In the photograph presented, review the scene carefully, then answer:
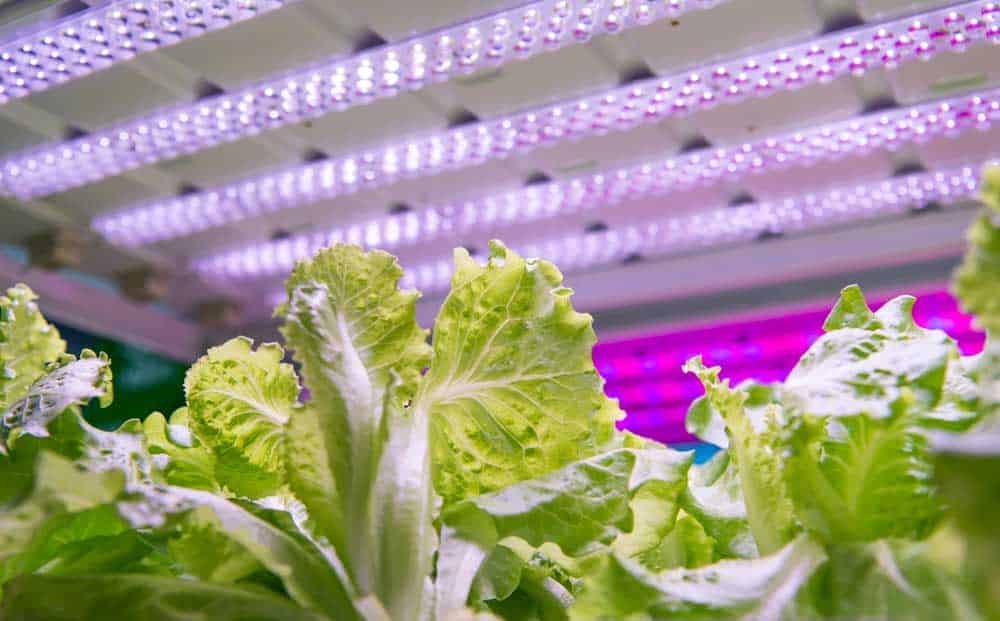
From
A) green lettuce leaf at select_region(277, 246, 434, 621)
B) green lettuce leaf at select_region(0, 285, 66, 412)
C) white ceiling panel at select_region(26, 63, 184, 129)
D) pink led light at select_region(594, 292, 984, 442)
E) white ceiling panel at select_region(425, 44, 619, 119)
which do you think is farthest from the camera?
pink led light at select_region(594, 292, 984, 442)

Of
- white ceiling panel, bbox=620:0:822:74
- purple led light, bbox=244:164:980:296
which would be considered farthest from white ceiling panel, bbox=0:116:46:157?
white ceiling panel, bbox=620:0:822:74

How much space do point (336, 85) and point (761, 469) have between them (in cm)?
278

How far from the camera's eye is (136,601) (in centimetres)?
45

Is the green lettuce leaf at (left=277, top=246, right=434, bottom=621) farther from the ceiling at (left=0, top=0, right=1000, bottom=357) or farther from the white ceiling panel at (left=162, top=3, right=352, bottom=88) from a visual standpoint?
the white ceiling panel at (left=162, top=3, right=352, bottom=88)

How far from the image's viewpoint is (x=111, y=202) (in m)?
4.43

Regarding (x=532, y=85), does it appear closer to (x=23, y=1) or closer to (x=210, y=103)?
(x=210, y=103)

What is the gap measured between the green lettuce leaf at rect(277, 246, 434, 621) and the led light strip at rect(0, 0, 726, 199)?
91.5 inches

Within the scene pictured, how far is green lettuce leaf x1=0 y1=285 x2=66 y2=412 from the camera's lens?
70 centimetres

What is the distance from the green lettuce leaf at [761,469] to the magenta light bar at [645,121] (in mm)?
2500

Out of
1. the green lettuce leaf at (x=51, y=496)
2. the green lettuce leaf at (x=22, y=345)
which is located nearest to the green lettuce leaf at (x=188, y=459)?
the green lettuce leaf at (x=22, y=345)

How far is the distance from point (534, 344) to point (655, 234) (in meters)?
3.88

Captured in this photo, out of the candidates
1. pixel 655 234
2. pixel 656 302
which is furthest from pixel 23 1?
pixel 656 302

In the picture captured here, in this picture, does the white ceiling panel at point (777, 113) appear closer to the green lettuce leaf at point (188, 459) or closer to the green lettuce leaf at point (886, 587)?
the green lettuce leaf at point (188, 459)

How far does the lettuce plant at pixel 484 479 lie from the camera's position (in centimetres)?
41
